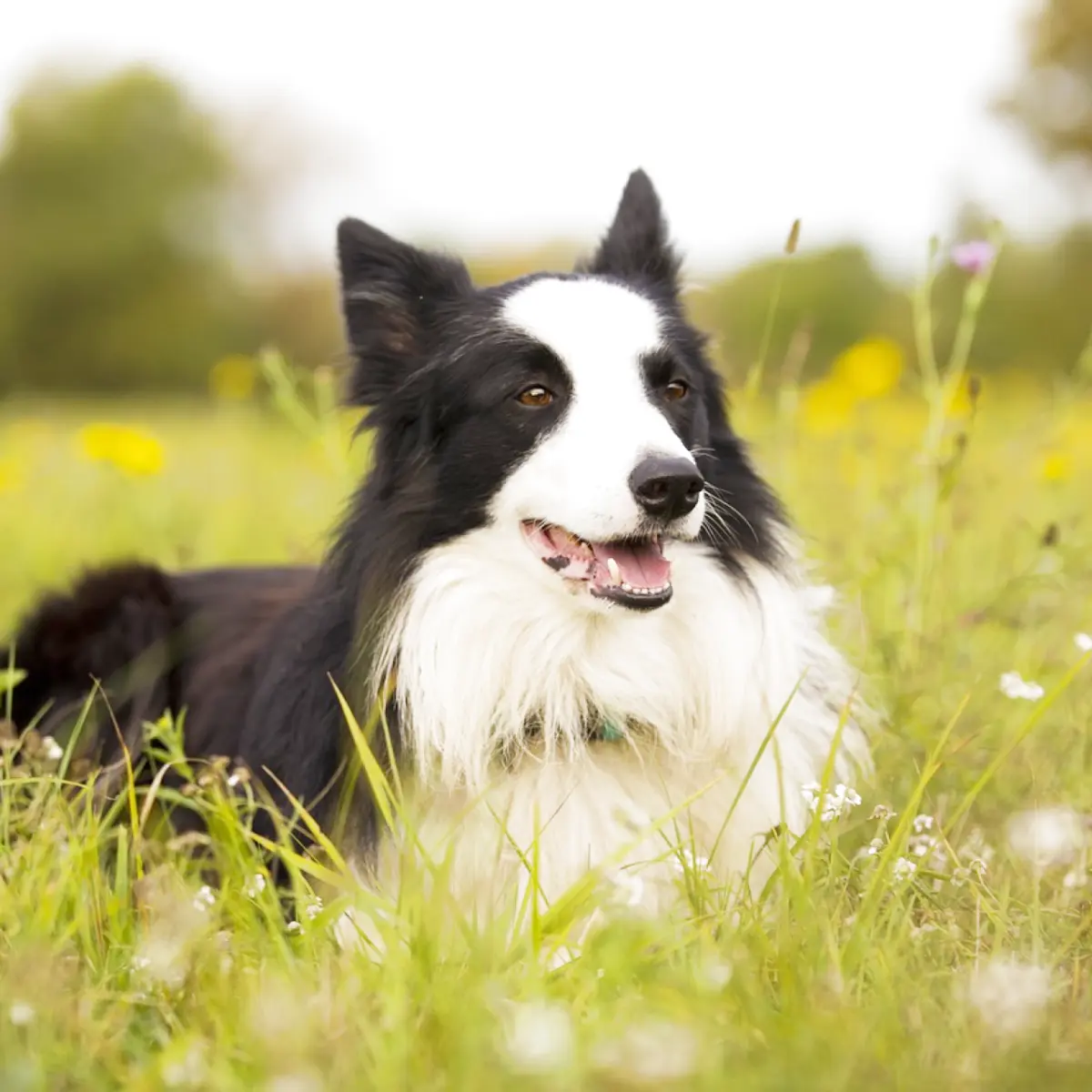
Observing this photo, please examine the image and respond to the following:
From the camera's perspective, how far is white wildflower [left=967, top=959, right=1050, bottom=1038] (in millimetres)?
1729

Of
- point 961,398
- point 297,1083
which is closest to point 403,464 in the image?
point 297,1083

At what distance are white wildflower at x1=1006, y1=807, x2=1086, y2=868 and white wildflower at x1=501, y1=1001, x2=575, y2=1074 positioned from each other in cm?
112

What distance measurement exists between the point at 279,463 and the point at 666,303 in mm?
7210

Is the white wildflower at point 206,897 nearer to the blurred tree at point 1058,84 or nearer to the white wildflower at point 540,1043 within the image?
the white wildflower at point 540,1043

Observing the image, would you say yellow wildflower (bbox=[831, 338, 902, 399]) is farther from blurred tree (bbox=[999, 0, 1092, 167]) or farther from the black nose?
blurred tree (bbox=[999, 0, 1092, 167])

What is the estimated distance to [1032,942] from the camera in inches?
87.7

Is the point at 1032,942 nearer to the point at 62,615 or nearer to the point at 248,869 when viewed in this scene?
the point at 248,869

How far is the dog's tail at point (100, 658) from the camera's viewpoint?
3.71 metres

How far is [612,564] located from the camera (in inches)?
113

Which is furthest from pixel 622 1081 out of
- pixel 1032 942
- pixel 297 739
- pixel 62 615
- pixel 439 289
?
pixel 62 615

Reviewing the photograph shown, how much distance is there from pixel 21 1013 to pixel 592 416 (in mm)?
1698

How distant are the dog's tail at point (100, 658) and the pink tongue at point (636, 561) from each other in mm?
1603

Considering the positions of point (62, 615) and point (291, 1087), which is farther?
point (62, 615)

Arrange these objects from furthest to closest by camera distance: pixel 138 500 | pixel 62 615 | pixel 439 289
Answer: pixel 138 500 → pixel 62 615 → pixel 439 289
